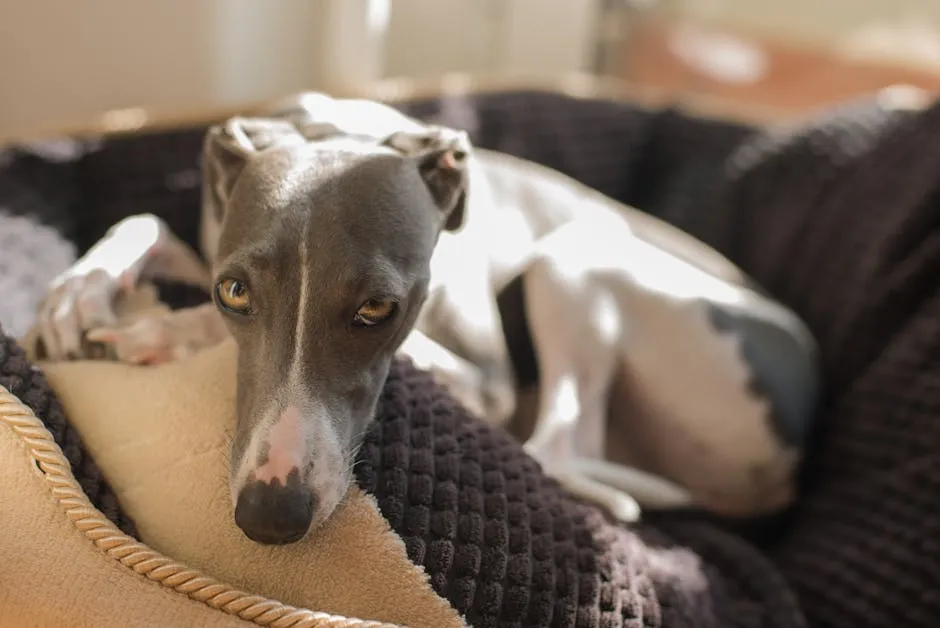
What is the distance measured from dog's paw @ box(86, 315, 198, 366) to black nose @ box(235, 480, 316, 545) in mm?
340

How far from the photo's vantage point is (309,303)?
1.08m

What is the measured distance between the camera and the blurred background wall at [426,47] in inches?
83.8

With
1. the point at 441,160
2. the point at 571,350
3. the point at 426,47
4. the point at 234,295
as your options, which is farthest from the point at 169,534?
the point at 426,47

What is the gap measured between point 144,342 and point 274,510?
1.34ft

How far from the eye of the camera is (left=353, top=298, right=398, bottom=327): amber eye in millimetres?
1116

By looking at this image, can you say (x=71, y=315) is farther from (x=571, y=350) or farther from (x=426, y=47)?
(x=426, y=47)

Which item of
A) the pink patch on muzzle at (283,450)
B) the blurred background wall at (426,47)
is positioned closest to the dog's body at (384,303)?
the pink patch on muzzle at (283,450)

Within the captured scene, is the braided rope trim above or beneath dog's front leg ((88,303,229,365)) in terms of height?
beneath

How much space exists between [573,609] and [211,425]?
512 millimetres

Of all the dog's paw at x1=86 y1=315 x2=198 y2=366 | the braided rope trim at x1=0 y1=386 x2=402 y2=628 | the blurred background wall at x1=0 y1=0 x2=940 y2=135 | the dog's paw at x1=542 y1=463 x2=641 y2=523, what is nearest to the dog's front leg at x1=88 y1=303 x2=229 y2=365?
the dog's paw at x1=86 y1=315 x2=198 y2=366

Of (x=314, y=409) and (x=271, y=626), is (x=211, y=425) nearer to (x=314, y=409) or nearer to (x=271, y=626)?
(x=314, y=409)

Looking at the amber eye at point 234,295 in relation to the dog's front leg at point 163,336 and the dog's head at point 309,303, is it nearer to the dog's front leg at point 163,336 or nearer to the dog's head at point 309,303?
the dog's head at point 309,303

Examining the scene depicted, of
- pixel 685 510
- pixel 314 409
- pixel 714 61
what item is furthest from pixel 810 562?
pixel 714 61

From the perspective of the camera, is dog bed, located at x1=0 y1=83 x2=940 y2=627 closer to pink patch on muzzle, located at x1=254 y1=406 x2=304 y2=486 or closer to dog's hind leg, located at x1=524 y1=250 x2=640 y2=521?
pink patch on muzzle, located at x1=254 y1=406 x2=304 y2=486
